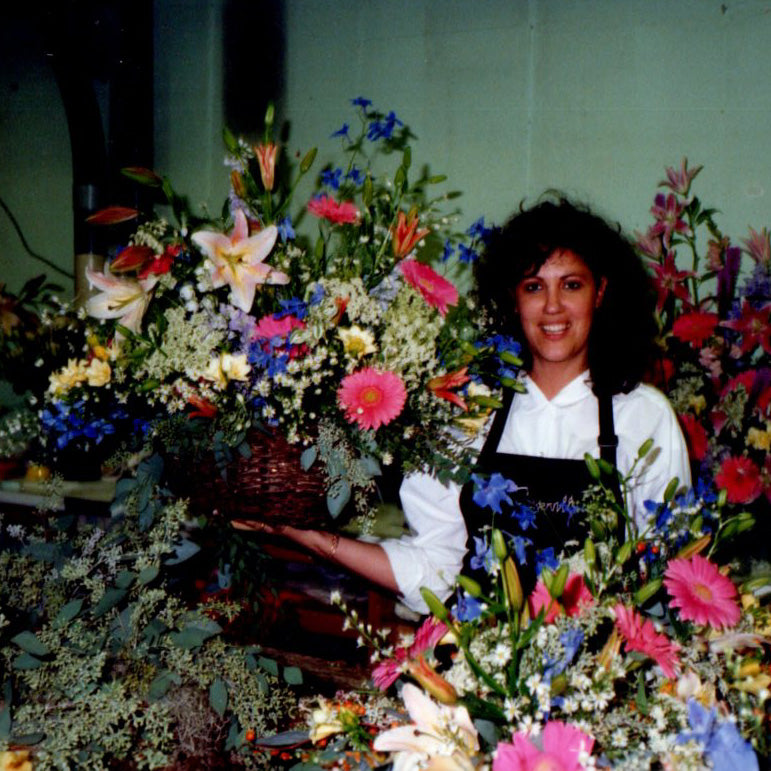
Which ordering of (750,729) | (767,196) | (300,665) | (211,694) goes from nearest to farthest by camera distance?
(750,729), (211,694), (300,665), (767,196)

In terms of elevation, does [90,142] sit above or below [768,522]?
above

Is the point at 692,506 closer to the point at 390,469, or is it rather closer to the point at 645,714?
the point at 645,714

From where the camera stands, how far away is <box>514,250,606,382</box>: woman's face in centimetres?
157

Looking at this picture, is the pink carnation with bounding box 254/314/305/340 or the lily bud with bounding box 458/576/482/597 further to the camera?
the pink carnation with bounding box 254/314/305/340

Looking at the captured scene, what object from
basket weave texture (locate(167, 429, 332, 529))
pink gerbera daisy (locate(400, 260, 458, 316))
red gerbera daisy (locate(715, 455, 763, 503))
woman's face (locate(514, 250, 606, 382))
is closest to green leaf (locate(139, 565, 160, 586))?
basket weave texture (locate(167, 429, 332, 529))

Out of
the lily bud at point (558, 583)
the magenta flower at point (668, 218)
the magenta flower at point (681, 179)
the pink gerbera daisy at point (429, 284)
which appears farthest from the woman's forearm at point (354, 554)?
the magenta flower at point (681, 179)

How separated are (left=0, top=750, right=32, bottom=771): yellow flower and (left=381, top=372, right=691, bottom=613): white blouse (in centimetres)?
80

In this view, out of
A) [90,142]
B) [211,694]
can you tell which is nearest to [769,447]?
[211,694]

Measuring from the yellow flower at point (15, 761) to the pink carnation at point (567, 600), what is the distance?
0.61 metres

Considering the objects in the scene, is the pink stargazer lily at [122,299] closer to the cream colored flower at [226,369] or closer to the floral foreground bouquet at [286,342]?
the floral foreground bouquet at [286,342]

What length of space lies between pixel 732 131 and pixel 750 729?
173cm

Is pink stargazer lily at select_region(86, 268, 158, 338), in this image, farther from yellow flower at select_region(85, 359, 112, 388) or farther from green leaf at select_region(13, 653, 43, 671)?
green leaf at select_region(13, 653, 43, 671)

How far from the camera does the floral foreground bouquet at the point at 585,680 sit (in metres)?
0.62

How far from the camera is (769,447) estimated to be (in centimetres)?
143
